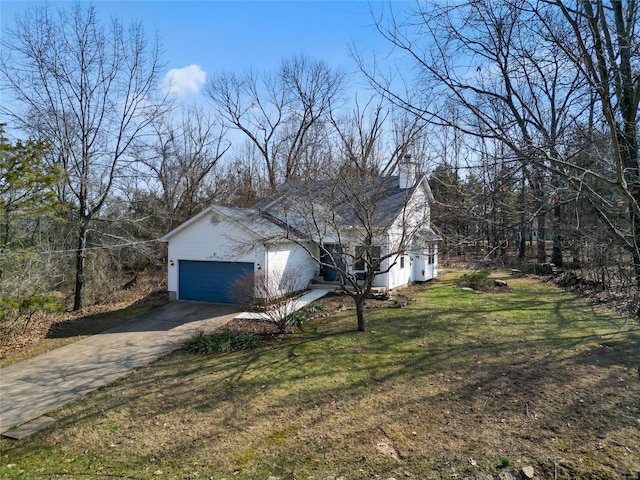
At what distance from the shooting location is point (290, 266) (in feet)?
55.1

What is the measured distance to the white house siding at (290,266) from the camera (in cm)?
1513

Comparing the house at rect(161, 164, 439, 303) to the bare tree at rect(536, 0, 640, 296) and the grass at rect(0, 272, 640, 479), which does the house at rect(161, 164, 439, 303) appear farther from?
the bare tree at rect(536, 0, 640, 296)

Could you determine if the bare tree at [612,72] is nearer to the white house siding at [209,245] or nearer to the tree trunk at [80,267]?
the white house siding at [209,245]

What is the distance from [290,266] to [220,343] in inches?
271

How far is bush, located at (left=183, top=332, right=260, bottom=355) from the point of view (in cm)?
1005

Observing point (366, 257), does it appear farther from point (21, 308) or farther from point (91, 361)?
point (21, 308)

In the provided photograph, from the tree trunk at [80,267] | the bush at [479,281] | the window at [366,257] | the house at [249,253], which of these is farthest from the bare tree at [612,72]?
the tree trunk at [80,267]

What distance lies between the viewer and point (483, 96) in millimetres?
5699

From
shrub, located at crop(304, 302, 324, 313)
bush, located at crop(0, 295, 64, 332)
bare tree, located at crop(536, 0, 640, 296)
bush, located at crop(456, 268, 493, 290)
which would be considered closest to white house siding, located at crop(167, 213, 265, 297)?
shrub, located at crop(304, 302, 324, 313)

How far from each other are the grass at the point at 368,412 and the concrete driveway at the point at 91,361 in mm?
724

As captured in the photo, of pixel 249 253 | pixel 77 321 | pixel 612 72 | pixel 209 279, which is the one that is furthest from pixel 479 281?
pixel 77 321

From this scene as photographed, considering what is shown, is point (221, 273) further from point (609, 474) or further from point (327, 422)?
point (609, 474)

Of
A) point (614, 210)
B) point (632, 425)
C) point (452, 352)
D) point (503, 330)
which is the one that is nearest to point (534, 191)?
point (614, 210)

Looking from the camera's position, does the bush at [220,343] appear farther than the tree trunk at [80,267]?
No
